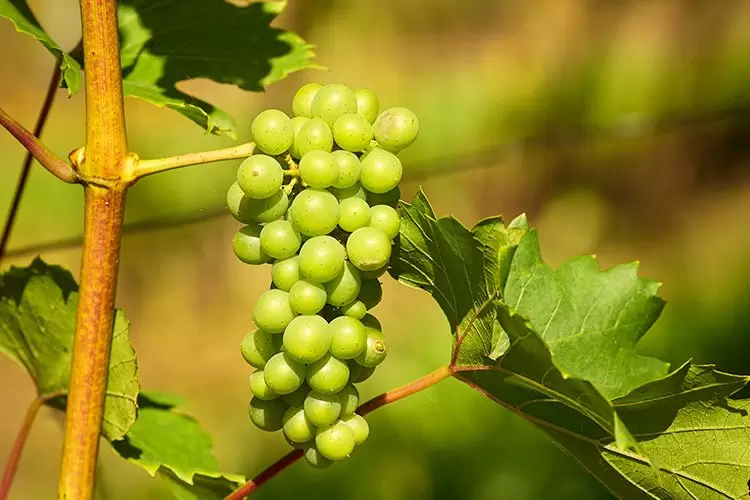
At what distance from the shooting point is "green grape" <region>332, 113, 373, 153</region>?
528 mm

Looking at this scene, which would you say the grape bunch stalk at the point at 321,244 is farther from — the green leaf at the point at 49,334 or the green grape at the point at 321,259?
the green leaf at the point at 49,334

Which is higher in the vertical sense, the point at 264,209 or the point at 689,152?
the point at 264,209

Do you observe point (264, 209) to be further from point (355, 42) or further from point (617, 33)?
point (617, 33)

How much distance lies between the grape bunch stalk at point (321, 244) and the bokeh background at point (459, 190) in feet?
4.27

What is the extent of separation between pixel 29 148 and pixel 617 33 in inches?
131

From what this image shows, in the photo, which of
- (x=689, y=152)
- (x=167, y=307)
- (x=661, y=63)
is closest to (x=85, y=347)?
(x=167, y=307)

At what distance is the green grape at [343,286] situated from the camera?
1.73ft

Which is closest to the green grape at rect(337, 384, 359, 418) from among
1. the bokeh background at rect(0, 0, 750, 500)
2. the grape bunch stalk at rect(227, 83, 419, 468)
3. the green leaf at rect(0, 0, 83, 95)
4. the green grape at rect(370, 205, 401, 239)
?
the grape bunch stalk at rect(227, 83, 419, 468)

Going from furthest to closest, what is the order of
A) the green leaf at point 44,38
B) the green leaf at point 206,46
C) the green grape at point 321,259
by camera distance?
the green leaf at point 206,46, the green leaf at point 44,38, the green grape at point 321,259

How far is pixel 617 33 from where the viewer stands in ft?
11.7

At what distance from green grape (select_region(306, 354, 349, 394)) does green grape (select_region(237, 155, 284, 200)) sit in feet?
0.34

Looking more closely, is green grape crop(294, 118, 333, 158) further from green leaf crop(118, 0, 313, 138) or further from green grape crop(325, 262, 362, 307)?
green leaf crop(118, 0, 313, 138)

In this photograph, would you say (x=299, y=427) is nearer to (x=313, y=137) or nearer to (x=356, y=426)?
Result: (x=356, y=426)

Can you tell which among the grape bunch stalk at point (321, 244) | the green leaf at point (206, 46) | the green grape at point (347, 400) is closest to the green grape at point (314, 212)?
the grape bunch stalk at point (321, 244)
